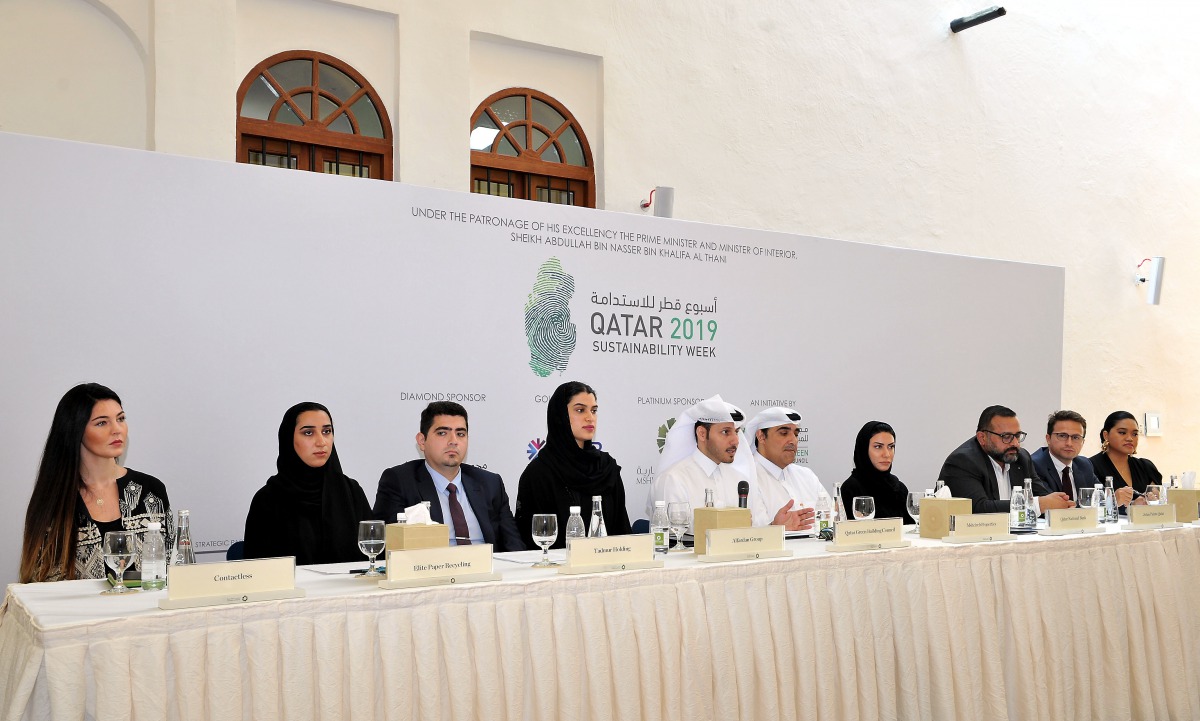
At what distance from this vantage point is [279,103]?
17.7ft

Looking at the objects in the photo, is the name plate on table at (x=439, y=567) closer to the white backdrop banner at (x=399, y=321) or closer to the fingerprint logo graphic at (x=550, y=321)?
the white backdrop banner at (x=399, y=321)

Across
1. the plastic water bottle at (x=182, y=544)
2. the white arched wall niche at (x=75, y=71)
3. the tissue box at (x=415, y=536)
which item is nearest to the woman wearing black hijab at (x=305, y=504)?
the plastic water bottle at (x=182, y=544)

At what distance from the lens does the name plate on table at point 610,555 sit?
254 cm

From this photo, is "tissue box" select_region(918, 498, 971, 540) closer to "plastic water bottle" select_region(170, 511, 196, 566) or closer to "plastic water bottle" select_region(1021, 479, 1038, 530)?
"plastic water bottle" select_region(1021, 479, 1038, 530)

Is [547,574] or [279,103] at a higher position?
[279,103]

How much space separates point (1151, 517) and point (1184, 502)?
41 centimetres

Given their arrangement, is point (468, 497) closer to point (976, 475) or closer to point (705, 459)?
point (705, 459)

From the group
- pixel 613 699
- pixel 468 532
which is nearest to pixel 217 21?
pixel 468 532

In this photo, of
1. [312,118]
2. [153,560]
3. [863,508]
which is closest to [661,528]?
[863,508]

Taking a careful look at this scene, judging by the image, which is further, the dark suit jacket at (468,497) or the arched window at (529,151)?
the arched window at (529,151)

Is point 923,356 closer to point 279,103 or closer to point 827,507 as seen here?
point 827,507

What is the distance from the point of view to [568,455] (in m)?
4.05

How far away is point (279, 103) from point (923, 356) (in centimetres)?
407

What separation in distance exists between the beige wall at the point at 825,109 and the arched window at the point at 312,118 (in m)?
0.10
